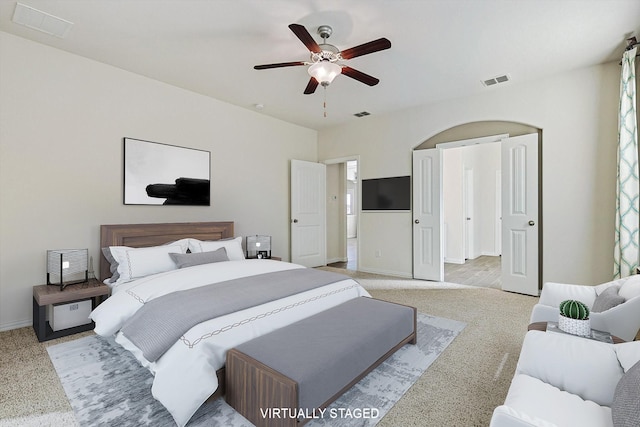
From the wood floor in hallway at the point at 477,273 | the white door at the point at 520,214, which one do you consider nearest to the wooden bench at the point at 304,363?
the white door at the point at 520,214

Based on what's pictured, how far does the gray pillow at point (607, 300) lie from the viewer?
6.43 ft

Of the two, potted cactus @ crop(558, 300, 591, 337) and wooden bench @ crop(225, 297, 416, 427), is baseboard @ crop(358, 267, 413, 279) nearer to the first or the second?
wooden bench @ crop(225, 297, 416, 427)

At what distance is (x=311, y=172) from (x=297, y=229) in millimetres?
1162

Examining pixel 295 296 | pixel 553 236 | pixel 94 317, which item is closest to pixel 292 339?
pixel 295 296

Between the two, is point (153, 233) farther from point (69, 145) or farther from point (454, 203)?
point (454, 203)

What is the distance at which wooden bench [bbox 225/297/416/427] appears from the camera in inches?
57.9

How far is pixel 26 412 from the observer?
5.70 ft

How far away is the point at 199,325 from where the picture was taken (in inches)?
73.2

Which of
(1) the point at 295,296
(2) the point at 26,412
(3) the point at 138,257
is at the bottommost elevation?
(2) the point at 26,412

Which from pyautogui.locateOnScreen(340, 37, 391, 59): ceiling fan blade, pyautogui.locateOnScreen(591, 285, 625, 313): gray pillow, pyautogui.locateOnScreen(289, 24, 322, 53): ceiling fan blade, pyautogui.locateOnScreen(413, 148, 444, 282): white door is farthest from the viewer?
pyautogui.locateOnScreen(413, 148, 444, 282): white door

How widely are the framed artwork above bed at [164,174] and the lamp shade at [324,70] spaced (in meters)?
2.32

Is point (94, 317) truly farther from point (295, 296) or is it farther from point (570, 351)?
point (570, 351)

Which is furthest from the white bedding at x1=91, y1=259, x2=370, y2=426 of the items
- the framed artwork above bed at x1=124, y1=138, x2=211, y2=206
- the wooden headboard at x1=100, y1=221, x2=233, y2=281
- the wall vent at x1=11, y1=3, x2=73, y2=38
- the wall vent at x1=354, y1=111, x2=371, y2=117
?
the wall vent at x1=354, y1=111, x2=371, y2=117

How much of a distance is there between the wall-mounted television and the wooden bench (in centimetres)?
323
